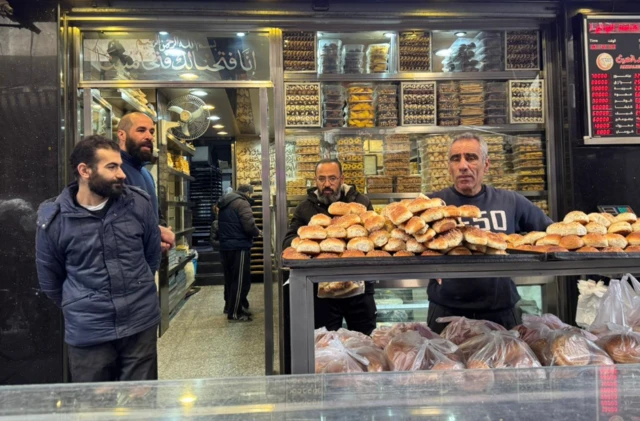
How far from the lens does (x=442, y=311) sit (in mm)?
2174

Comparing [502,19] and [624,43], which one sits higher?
[502,19]

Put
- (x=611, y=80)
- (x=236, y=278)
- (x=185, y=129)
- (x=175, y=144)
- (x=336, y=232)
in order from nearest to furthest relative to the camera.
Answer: (x=336, y=232) < (x=611, y=80) < (x=185, y=129) < (x=236, y=278) < (x=175, y=144)

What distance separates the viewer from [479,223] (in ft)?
7.14

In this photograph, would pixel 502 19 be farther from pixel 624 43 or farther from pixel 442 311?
pixel 442 311

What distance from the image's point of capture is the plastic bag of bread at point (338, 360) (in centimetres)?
141

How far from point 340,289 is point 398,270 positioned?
5.06ft

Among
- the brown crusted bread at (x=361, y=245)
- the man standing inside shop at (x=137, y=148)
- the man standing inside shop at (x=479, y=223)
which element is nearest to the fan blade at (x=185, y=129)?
the man standing inside shop at (x=137, y=148)

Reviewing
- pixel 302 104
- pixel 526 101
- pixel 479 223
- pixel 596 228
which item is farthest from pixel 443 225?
pixel 526 101

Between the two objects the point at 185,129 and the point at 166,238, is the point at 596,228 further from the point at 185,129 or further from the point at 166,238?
the point at 185,129

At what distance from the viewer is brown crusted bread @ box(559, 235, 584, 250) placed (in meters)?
1.35

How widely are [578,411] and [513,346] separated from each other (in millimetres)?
479

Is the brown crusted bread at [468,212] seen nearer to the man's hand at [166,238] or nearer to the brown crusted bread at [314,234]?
the brown crusted bread at [314,234]

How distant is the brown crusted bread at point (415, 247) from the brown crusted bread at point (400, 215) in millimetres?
69

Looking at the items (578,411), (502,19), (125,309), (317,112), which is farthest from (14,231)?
(502,19)
